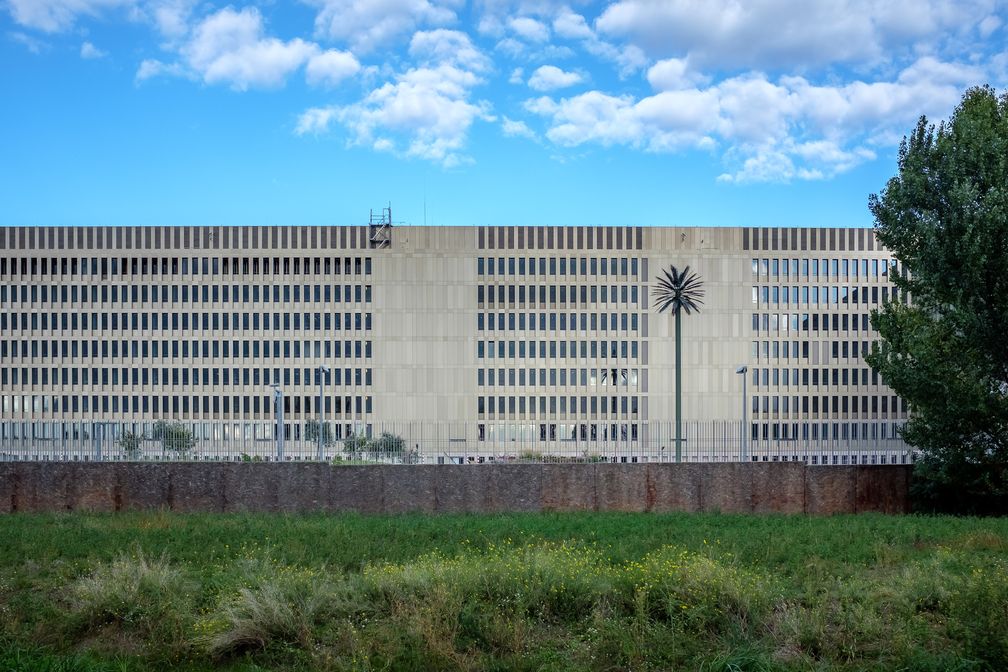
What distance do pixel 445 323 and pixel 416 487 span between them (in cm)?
6603

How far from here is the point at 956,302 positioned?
24.4m

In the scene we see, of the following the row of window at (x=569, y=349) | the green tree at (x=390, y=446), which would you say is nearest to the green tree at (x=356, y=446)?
the green tree at (x=390, y=446)

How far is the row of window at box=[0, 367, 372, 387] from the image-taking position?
300 ft

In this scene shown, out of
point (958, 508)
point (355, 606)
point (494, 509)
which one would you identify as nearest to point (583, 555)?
point (355, 606)

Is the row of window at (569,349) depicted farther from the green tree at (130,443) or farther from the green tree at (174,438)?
the green tree at (130,443)

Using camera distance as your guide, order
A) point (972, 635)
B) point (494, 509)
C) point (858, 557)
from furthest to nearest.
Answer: point (494, 509) < point (858, 557) < point (972, 635)

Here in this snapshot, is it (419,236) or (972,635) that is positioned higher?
(419,236)

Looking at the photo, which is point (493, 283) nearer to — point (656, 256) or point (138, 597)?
point (656, 256)

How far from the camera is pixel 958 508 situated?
26.3 m

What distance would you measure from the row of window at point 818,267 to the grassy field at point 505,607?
77.2 meters

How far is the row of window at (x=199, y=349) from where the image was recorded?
91.6 m

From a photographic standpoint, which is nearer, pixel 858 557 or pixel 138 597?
pixel 138 597

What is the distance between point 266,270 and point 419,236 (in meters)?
15.8

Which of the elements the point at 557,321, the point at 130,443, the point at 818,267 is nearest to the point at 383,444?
the point at 130,443
